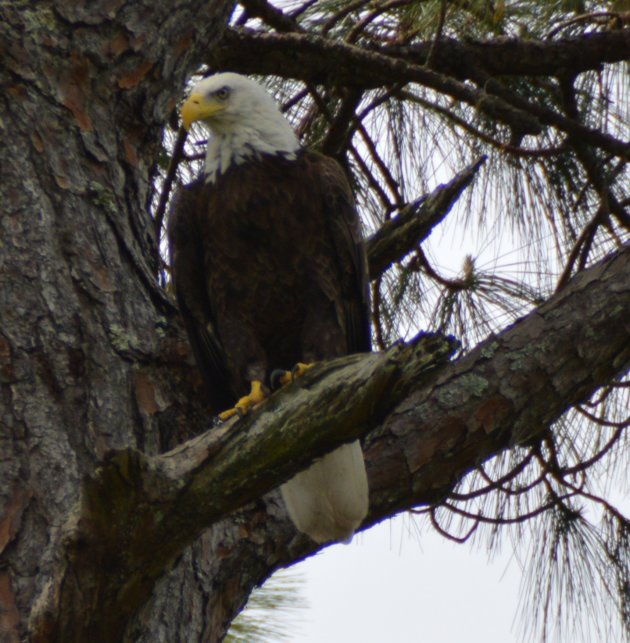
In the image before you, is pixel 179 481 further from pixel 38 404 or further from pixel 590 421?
pixel 590 421

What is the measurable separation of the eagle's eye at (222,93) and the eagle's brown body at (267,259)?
23 centimetres

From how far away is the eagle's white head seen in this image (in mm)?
2818

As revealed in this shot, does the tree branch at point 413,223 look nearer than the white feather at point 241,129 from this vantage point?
Yes

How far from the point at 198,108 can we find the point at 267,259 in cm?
48

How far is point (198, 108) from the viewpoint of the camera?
9.30 ft

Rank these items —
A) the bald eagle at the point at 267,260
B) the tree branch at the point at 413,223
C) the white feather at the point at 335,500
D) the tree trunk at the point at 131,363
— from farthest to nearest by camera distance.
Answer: the bald eagle at the point at 267,260 → the tree branch at the point at 413,223 → the white feather at the point at 335,500 → the tree trunk at the point at 131,363

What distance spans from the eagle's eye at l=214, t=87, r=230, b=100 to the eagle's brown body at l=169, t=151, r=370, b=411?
0.23 metres

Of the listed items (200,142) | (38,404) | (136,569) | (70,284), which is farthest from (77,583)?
(200,142)

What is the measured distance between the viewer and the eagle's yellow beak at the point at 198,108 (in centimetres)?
283

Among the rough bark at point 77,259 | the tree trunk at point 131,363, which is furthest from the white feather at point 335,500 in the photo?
the rough bark at point 77,259

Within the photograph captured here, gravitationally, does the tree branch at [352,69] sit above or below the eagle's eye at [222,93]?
above

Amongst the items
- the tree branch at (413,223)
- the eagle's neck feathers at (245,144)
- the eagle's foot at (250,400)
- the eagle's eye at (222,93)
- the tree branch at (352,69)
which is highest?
the tree branch at (352,69)

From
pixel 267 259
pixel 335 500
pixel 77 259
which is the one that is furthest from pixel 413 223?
pixel 77 259

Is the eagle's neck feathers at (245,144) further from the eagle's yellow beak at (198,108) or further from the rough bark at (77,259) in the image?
the rough bark at (77,259)
